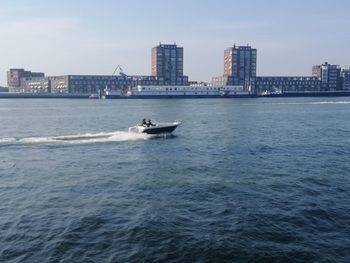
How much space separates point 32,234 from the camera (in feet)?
61.9

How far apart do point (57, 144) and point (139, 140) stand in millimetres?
9703

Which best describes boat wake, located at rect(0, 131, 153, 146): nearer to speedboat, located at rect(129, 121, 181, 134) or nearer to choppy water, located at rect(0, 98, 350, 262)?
speedboat, located at rect(129, 121, 181, 134)

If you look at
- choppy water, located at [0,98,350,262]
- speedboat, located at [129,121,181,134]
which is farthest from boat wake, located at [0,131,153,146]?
Result: choppy water, located at [0,98,350,262]

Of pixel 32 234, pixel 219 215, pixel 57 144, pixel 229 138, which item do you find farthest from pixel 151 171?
pixel 229 138

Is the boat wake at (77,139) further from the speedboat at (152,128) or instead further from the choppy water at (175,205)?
the choppy water at (175,205)

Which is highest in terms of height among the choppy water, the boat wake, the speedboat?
the speedboat

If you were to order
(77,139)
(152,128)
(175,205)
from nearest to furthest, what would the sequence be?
(175,205)
(77,139)
(152,128)

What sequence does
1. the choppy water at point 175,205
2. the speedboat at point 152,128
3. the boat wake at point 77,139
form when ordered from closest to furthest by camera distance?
the choppy water at point 175,205 → the boat wake at point 77,139 → the speedboat at point 152,128

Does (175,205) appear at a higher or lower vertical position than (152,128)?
lower

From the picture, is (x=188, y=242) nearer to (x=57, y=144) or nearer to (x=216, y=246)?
(x=216, y=246)

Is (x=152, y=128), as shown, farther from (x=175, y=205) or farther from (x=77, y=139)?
(x=175, y=205)

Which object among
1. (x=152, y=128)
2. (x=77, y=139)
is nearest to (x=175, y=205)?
(x=77, y=139)

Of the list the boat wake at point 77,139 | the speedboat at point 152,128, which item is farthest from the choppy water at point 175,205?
the speedboat at point 152,128

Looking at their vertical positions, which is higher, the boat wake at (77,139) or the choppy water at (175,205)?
the boat wake at (77,139)
